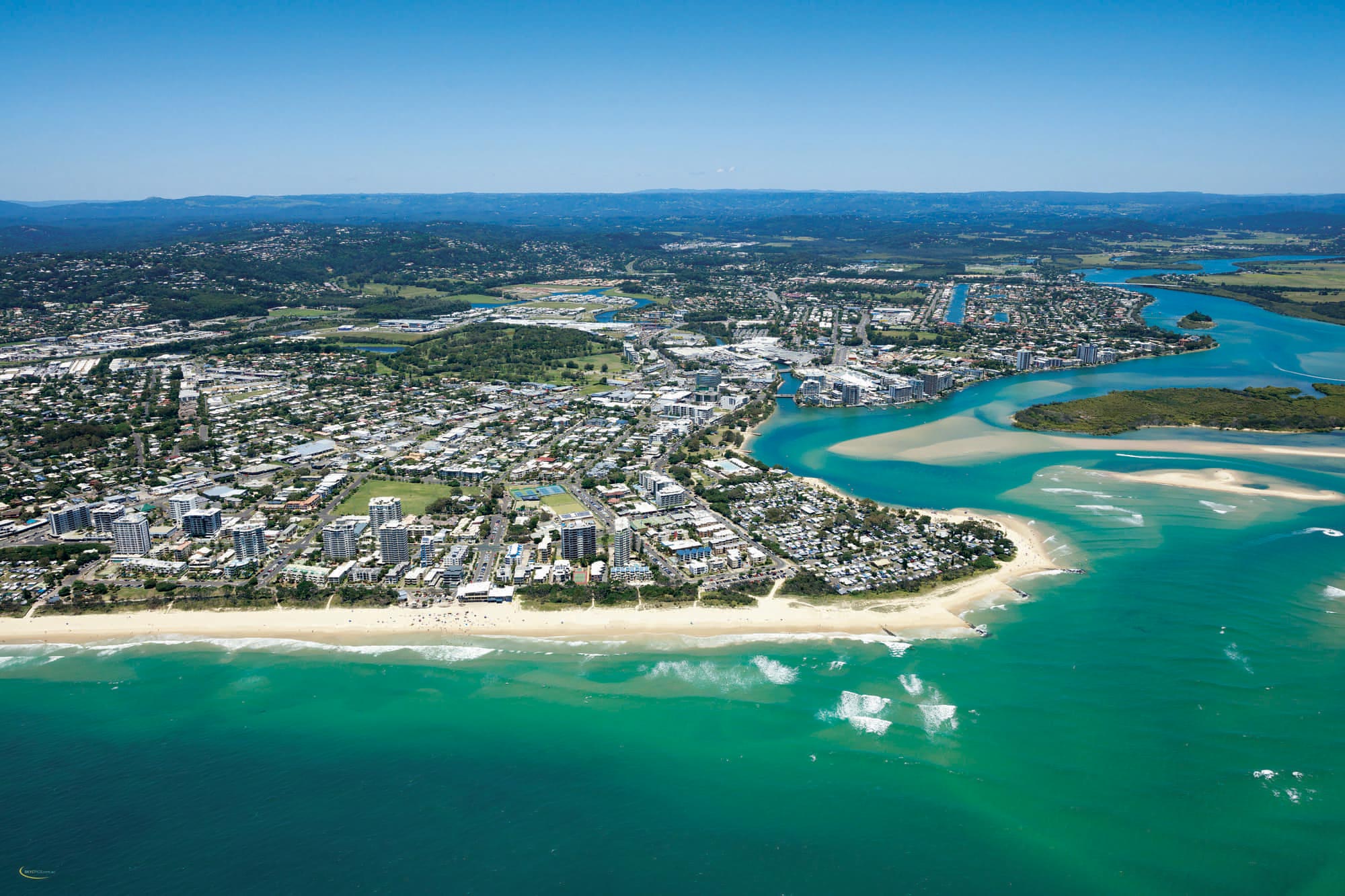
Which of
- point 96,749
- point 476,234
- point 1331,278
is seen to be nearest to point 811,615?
point 96,749

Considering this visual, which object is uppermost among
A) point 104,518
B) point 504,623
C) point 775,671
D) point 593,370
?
point 593,370

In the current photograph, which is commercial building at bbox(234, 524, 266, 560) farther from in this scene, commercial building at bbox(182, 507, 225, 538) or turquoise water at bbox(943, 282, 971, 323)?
turquoise water at bbox(943, 282, 971, 323)

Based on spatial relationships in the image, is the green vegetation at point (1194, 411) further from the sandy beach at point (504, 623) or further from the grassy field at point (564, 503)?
the grassy field at point (564, 503)

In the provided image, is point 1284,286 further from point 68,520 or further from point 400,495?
point 68,520

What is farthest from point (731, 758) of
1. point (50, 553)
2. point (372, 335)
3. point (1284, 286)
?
point (1284, 286)

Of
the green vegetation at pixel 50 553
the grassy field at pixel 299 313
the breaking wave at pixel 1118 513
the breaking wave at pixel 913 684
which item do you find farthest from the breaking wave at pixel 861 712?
the grassy field at pixel 299 313

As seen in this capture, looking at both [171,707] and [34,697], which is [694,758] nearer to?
[171,707]
